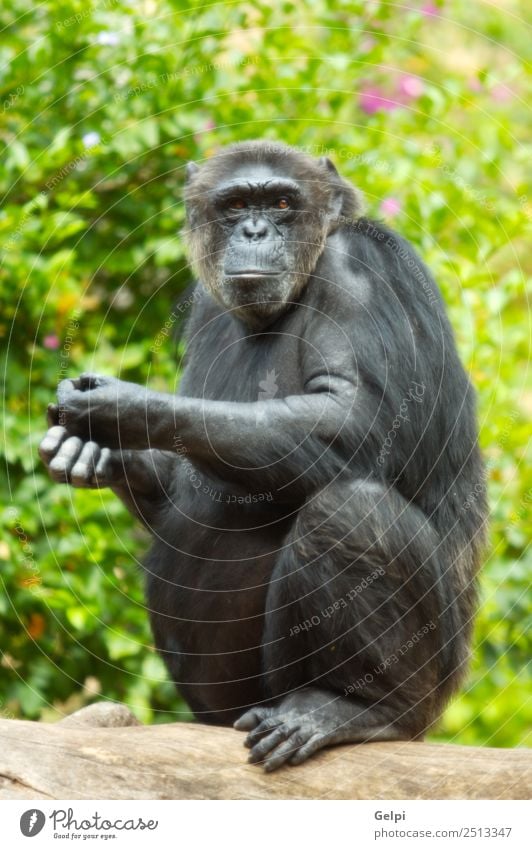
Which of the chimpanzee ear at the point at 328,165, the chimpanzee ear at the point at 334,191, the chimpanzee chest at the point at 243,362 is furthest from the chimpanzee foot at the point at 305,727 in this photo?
the chimpanzee ear at the point at 328,165

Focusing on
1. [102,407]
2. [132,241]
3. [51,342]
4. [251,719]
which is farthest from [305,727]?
[132,241]

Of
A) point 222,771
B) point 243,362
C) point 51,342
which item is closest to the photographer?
point 222,771

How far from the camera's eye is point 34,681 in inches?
213

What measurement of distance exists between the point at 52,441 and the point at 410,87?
4.35m

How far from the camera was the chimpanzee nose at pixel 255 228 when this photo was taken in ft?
13.1

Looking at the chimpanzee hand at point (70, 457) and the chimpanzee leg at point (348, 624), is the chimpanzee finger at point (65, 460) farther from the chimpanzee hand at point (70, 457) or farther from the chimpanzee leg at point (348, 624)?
the chimpanzee leg at point (348, 624)

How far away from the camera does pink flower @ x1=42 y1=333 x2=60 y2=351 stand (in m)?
5.64

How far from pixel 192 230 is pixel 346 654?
1.84 m

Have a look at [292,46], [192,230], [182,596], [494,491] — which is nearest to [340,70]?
[292,46]

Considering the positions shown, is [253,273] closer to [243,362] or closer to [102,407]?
[243,362]

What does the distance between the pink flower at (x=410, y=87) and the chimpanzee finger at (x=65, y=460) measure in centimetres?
418

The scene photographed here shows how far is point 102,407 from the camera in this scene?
3.64m
